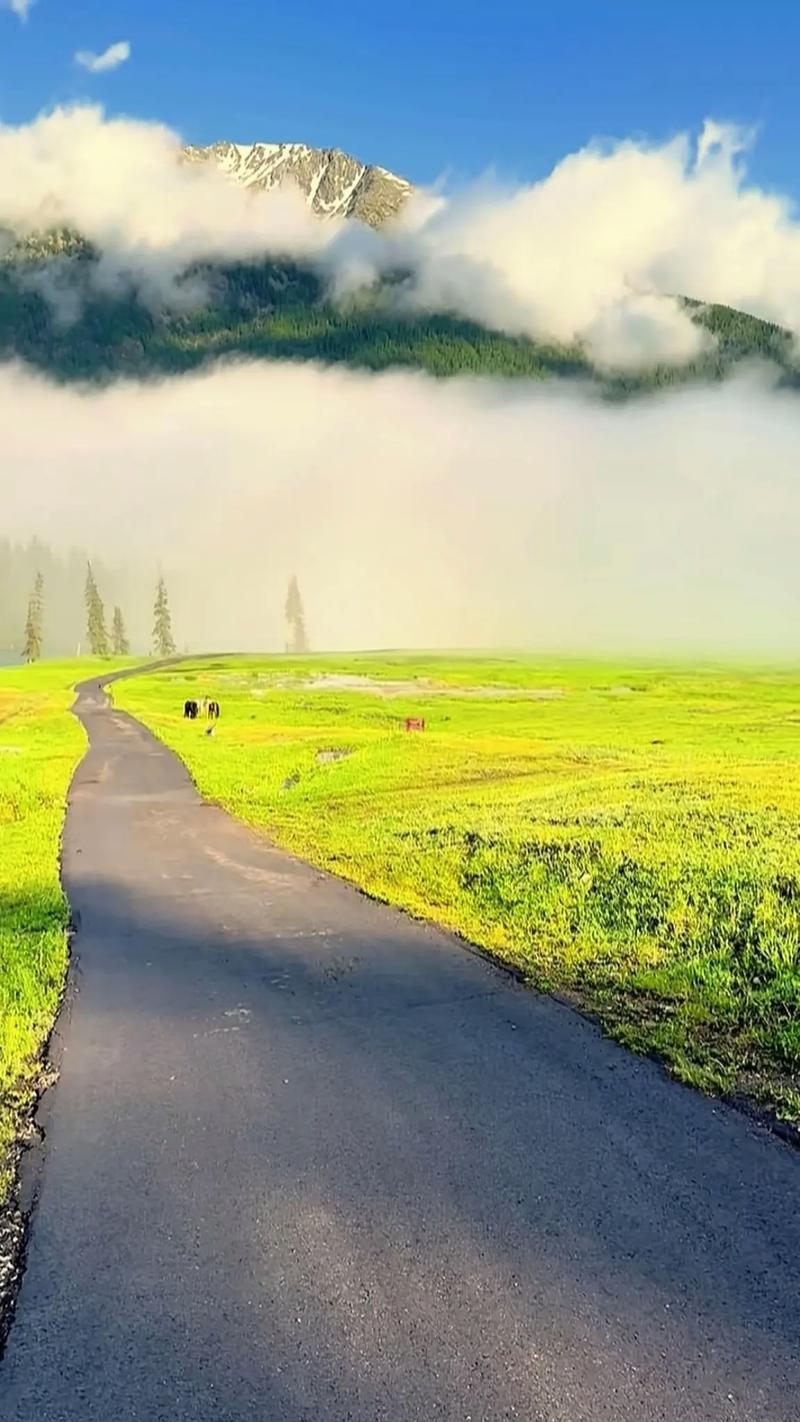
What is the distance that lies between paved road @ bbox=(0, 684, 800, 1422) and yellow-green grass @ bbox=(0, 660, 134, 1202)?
0.55m

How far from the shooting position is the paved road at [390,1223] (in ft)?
17.5

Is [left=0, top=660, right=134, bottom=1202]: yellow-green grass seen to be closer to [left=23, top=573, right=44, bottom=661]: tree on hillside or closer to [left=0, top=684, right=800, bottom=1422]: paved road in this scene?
[left=0, top=684, right=800, bottom=1422]: paved road

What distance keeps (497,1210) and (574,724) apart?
66.4 m

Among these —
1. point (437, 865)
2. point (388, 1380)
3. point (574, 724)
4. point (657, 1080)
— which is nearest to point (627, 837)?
point (437, 865)

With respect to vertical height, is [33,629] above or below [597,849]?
above

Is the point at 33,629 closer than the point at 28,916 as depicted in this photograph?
No

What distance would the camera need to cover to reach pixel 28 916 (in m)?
17.0

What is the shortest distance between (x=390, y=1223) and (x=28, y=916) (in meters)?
12.7

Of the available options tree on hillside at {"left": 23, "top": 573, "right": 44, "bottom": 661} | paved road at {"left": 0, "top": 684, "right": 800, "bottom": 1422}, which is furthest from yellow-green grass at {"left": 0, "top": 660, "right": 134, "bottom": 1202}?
A: tree on hillside at {"left": 23, "top": 573, "right": 44, "bottom": 661}

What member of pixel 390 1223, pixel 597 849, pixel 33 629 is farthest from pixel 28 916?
pixel 33 629

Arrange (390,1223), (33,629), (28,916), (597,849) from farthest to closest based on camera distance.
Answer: (33,629) → (597,849) → (28,916) → (390,1223)

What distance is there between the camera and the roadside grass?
38.3ft

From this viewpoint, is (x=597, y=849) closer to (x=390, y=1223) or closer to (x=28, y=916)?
(x=28, y=916)

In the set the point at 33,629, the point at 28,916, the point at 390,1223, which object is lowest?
the point at 28,916
